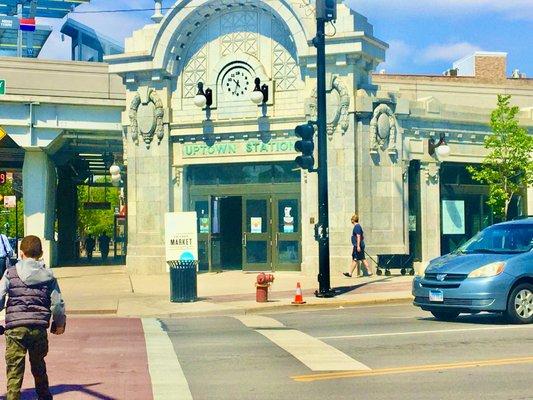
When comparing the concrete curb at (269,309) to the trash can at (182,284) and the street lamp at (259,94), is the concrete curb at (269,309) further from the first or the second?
the street lamp at (259,94)

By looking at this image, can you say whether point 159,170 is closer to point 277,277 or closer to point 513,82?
point 277,277

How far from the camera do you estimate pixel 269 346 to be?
40.9 feet

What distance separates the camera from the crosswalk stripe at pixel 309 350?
413 inches

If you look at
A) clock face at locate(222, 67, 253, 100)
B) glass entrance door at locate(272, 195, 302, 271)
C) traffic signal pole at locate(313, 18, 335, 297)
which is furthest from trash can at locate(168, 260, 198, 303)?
clock face at locate(222, 67, 253, 100)

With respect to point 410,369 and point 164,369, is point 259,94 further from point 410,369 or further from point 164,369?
point 410,369

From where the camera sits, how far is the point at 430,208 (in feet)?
98.4

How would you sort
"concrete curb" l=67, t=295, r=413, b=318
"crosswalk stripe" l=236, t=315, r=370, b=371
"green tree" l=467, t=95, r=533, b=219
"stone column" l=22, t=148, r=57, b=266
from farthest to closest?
"stone column" l=22, t=148, r=57, b=266 < "green tree" l=467, t=95, r=533, b=219 < "concrete curb" l=67, t=295, r=413, b=318 < "crosswalk stripe" l=236, t=315, r=370, b=371

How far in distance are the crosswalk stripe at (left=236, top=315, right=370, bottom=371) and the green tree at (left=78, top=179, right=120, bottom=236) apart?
60.4 metres

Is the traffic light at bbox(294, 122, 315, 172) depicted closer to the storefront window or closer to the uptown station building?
the uptown station building

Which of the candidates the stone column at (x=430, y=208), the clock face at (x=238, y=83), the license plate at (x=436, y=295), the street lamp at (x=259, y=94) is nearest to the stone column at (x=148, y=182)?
the clock face at (x=238, y=83)

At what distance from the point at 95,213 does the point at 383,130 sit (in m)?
61.2

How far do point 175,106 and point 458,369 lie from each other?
70.4 ft

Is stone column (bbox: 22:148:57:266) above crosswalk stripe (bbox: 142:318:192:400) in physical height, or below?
above

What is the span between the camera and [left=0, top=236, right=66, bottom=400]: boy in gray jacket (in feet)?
26.2
